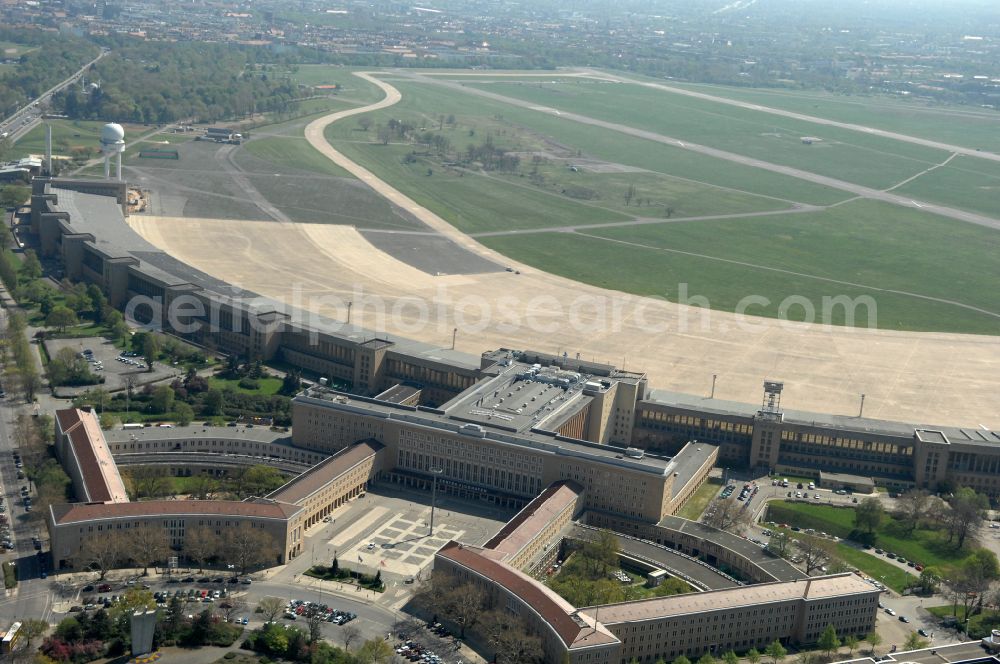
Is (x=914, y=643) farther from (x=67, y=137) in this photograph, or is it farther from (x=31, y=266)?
(x=67, y=137)

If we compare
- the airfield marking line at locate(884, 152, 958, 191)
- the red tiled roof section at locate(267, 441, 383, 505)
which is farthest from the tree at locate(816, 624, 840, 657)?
the airfield marking line at locate(884, 152, 958, 191)

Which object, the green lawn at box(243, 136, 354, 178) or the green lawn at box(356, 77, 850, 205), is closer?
the green lawn at box(243, 136, 354, 178)

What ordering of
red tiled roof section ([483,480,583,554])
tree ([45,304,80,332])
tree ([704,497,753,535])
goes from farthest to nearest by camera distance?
tree ([45,304,80,332]), tree ([704,497,753,535]), red tiled roof section ([483,480,583,554])

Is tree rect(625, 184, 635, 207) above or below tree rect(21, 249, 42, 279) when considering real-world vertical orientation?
above

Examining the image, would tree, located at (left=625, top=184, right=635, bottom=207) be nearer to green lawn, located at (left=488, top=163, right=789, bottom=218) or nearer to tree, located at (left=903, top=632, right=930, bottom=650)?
green lawn, located at (left=488, top=163, right=789, bottom=218)

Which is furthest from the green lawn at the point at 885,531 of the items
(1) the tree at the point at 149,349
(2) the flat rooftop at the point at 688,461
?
(1) the tree at the point at 149,349

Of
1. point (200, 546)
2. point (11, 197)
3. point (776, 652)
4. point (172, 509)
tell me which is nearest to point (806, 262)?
point (11, 197)
